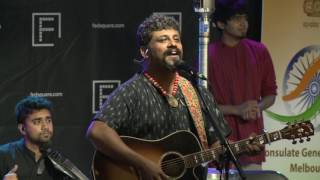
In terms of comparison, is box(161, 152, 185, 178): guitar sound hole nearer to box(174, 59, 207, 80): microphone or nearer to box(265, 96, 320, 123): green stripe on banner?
box(174, 59, 207, 80): microphone

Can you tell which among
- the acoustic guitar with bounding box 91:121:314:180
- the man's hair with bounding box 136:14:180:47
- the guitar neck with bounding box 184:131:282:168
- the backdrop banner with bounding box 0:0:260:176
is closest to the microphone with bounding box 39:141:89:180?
the acoustic guitar with bounding box 91:121:314:180

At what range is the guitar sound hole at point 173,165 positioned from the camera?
12.1 feet

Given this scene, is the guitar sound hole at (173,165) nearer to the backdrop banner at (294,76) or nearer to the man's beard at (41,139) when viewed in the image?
the man's beard at (41,139)

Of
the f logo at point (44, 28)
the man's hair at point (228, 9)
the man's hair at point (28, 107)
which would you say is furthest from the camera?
the f logo at point (44, 28)

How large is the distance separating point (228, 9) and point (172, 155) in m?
2.02

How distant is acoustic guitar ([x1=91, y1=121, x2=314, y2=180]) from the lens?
12.1 ft

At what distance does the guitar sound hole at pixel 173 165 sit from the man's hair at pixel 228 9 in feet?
6.48

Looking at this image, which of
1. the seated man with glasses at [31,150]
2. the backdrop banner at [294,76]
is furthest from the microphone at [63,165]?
the backdrop banner at [294,76]

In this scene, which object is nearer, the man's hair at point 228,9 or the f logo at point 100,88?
the man's hair at point 228,9

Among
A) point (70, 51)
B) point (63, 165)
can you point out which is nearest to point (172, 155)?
point (63, 165)

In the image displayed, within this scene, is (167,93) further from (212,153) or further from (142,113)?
(212,153)

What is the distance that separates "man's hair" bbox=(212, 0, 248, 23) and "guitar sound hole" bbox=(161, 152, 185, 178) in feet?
6.48

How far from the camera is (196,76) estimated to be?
3426mm

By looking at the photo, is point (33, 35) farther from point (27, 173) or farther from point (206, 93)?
point (206, 93)
